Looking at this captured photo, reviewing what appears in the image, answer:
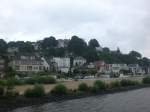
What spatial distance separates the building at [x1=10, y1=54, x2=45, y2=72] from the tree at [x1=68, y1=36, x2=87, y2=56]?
40.2 metres

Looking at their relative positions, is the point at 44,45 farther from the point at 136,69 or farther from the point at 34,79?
the point at 34,79

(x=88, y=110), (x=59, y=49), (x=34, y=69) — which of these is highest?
(x=59, y=49)

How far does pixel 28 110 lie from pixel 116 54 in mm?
146597

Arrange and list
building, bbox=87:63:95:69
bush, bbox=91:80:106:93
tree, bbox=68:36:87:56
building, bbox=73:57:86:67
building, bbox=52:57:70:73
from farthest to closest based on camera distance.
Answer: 1. tree, bbox=68:36:87:56
2. building, bbox=73:57:86:67
3. building, bbox=87:63:95:69
4. building, bbox=52:57:70:73
5. bush, bbox=91:80:106:93

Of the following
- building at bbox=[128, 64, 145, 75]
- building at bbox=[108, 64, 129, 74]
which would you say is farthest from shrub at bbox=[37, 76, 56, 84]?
building at bbox=[128, 64, 145, 75]

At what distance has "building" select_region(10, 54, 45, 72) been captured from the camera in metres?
115

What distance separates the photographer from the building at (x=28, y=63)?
378 feet

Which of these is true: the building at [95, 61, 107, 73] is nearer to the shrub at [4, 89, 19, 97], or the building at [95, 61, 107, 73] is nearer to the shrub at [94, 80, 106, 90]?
the shrub at [94, 80, 106, 90]

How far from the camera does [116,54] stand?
616 ft

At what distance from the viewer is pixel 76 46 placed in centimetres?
16225

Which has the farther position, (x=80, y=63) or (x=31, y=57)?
(x=80, y=63)

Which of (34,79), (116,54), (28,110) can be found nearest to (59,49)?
(116,54)

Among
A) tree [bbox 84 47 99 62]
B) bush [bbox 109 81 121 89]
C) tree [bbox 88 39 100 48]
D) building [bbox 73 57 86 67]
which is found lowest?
bush [bbox 109 81 121 89]

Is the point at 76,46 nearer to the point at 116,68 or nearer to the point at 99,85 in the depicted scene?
the point at 116,68
